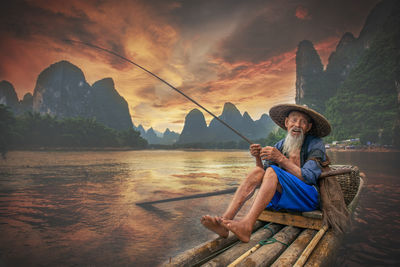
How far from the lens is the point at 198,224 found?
137 inches

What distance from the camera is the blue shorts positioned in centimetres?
153

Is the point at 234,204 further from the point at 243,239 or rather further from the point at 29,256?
the point at 29,256

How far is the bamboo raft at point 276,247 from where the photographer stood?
1126 mm

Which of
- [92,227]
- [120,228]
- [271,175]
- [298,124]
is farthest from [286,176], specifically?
[92,227]

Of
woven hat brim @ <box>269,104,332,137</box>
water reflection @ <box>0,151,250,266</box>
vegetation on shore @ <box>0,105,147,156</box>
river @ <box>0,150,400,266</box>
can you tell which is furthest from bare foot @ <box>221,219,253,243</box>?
vegetation on shore @ <box>0,105,147,156</box>

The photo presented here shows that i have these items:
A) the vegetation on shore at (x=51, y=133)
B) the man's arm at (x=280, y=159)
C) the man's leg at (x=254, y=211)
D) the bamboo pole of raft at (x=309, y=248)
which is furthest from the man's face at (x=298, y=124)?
the vegetation on shore at (x=51, y=133)

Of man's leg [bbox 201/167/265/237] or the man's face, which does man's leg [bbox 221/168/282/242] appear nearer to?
man's leg [bbox 201/167/265/237]

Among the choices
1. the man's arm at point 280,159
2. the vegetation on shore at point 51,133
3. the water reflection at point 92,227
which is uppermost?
the vegetation on shore at point 51,133

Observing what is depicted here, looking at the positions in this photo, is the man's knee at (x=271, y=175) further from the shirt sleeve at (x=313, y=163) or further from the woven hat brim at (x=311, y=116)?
the woven hat brim at (x=311, y=116)

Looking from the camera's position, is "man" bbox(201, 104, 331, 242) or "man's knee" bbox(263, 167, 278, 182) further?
"man's knee" bbox(263, 167, 278, 182)

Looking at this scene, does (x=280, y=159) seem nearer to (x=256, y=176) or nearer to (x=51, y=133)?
(x=256, y=176)

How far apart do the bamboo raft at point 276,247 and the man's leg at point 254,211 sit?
0.10m

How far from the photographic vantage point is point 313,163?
1.62m

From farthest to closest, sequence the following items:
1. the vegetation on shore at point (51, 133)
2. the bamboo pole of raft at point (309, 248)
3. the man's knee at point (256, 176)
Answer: the vegetation on shore at point (51, 133), the man's knee at point (256, 176), the bamboo pole of raft at point (309, 248)
